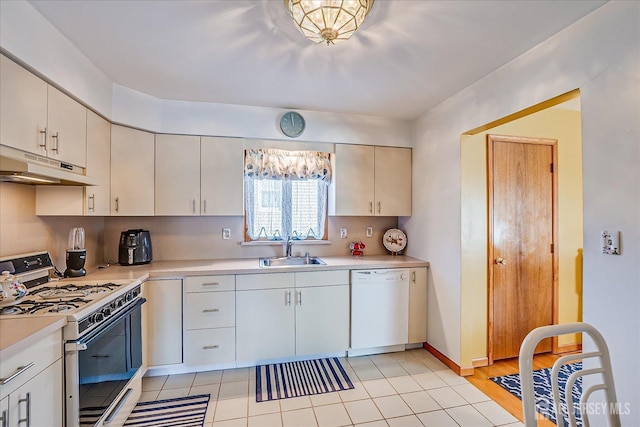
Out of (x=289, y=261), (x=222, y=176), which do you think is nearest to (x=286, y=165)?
(x=222, y=176)

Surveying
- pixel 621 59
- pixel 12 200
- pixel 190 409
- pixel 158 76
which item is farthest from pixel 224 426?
pixel 621 59

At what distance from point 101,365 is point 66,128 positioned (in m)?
1.49

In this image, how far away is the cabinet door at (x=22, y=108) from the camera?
1471mm

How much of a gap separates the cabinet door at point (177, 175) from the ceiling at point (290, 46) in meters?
0.42

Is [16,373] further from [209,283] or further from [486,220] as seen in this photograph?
[486,220]

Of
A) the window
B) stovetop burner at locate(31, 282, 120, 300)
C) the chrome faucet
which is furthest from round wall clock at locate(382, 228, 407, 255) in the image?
stovetop burner at locate(31, 282, 120, 300)

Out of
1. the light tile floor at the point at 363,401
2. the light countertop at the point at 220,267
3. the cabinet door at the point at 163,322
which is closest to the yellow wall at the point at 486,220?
the light tile floor at the point at 363,401

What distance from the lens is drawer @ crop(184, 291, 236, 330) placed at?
2525mm

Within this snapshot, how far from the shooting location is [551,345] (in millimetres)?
2969

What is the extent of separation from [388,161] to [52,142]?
111 inches

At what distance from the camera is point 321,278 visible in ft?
9.18

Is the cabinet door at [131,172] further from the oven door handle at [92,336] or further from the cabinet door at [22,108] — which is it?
the oven door handle at [92,336]

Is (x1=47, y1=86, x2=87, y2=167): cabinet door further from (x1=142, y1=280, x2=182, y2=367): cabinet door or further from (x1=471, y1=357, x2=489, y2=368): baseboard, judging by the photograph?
(x1=471, y1=357, x2=489, y2=368): baseboard

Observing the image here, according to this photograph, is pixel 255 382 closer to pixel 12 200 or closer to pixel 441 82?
pixel 12 200
